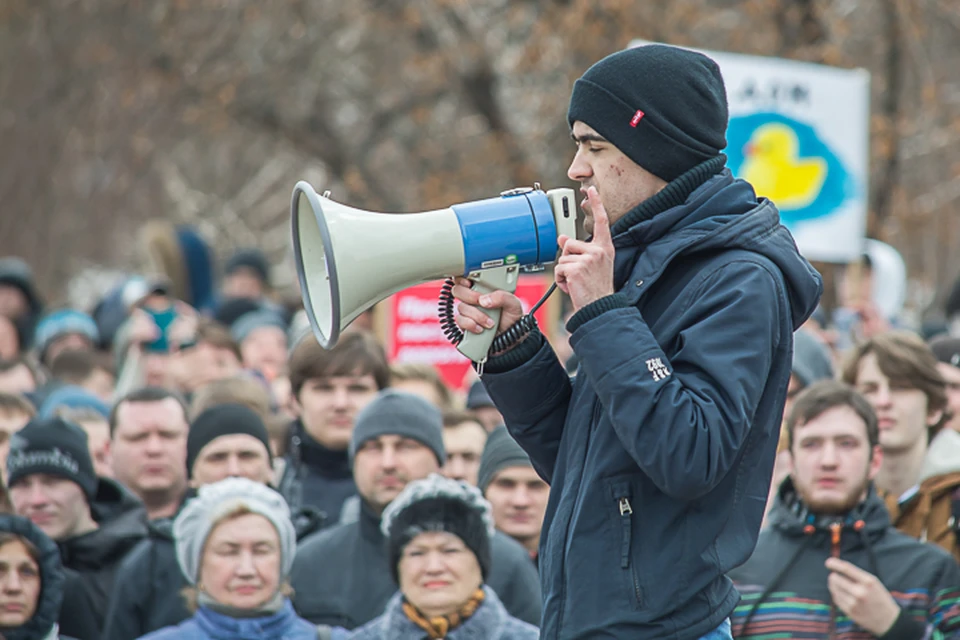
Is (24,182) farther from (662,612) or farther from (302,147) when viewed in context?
(662,612)

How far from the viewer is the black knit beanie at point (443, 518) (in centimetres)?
528

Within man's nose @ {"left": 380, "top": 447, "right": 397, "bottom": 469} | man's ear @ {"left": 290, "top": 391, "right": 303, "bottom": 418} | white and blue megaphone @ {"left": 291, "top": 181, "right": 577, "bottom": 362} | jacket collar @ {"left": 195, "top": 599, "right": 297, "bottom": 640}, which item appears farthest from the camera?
man's ear @ {"left": 290, "top": 391, "right": 303, "bottom": 418}

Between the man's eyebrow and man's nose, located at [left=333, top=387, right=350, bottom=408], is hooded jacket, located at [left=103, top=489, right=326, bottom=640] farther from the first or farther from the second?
the man's eyebrow

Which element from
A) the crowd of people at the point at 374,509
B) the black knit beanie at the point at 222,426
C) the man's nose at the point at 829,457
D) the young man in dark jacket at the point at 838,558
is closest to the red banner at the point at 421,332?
the crowd of people at the point at 374,509

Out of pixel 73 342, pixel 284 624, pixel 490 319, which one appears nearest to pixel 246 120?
pixel 73 342

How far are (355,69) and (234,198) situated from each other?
12.5 meters

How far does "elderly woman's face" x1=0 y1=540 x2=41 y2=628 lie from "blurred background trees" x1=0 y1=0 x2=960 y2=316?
8489 mm

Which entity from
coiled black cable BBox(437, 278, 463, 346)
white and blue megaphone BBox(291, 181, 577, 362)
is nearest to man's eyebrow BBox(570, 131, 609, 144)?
white and blue megaphone BBox(291, 181, 577, 362)

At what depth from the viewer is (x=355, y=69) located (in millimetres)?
22641

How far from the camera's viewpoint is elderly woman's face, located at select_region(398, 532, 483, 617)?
5141 mm

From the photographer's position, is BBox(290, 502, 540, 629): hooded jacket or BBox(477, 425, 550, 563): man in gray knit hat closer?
BBox(290, 502, 540, 629): hooded jacket

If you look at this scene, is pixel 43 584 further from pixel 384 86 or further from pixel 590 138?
pixel 384 86

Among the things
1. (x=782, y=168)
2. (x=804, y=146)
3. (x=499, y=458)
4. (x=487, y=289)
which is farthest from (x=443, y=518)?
(x=804, y=146)

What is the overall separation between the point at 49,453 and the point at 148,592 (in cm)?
75
